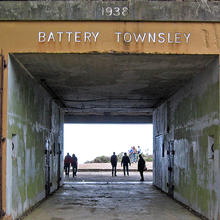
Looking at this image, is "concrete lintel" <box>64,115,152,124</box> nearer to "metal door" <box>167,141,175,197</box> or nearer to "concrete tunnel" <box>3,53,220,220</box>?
"concrete tunnel" <box>3,53,220,220</box>

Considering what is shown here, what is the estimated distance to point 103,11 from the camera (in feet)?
29.0

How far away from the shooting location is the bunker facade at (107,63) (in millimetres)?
8773

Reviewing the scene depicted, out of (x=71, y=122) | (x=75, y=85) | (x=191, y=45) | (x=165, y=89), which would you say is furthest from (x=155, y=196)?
(x=71, y=122)

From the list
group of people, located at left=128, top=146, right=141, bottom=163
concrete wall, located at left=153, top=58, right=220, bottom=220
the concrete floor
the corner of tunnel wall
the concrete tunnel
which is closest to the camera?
the corner of tunnel wall

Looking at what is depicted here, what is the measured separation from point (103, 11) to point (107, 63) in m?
1.45

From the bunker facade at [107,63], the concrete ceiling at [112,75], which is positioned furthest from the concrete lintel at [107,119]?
the bunker facade at [107,63]

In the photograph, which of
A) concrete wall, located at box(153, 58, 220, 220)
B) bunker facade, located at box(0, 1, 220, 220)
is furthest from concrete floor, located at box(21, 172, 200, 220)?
concrete wall, located at box(153, 58, 220, 220)

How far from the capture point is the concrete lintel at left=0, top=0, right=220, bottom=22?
8.80 metres

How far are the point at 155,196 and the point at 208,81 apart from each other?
20.5ft

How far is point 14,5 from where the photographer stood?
8.80 meters

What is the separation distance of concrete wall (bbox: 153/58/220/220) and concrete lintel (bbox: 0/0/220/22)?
124 centimetres

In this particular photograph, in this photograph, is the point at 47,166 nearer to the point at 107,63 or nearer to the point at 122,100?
the point at 122,100

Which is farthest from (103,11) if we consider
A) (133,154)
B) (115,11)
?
(133,154)

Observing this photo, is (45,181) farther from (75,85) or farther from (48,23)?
(48,23)
